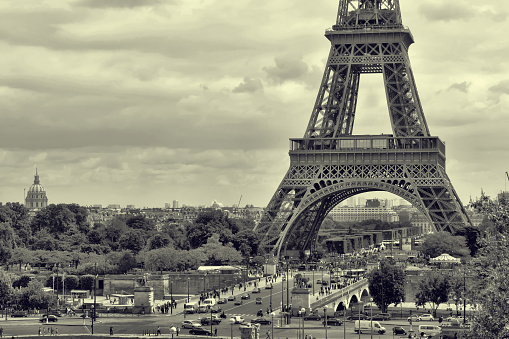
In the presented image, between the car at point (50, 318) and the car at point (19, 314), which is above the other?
the car at point (19, 314)

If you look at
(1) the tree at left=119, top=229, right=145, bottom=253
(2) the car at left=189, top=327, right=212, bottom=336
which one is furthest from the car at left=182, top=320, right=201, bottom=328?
(1) the tree at left=119, top=229, right=145, bottom=253

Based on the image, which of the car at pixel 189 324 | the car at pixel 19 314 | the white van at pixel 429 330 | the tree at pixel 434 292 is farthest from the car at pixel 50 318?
the tree at pixel 434 292

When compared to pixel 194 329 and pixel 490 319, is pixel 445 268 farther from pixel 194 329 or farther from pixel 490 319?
pixel 490 319

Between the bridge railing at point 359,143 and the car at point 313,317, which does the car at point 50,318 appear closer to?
the car at point 313,317

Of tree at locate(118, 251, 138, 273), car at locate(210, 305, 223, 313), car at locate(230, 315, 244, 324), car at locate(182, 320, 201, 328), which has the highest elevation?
tree at locate(118, 251, 138, 273)

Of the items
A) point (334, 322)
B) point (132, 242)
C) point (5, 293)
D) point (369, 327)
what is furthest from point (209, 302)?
point (132, 242)

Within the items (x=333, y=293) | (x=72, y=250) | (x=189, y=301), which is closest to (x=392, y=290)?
(x=333, y=293)

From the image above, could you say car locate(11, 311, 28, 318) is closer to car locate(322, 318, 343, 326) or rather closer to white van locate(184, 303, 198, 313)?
white van locate(184, 303, 198, 313)
